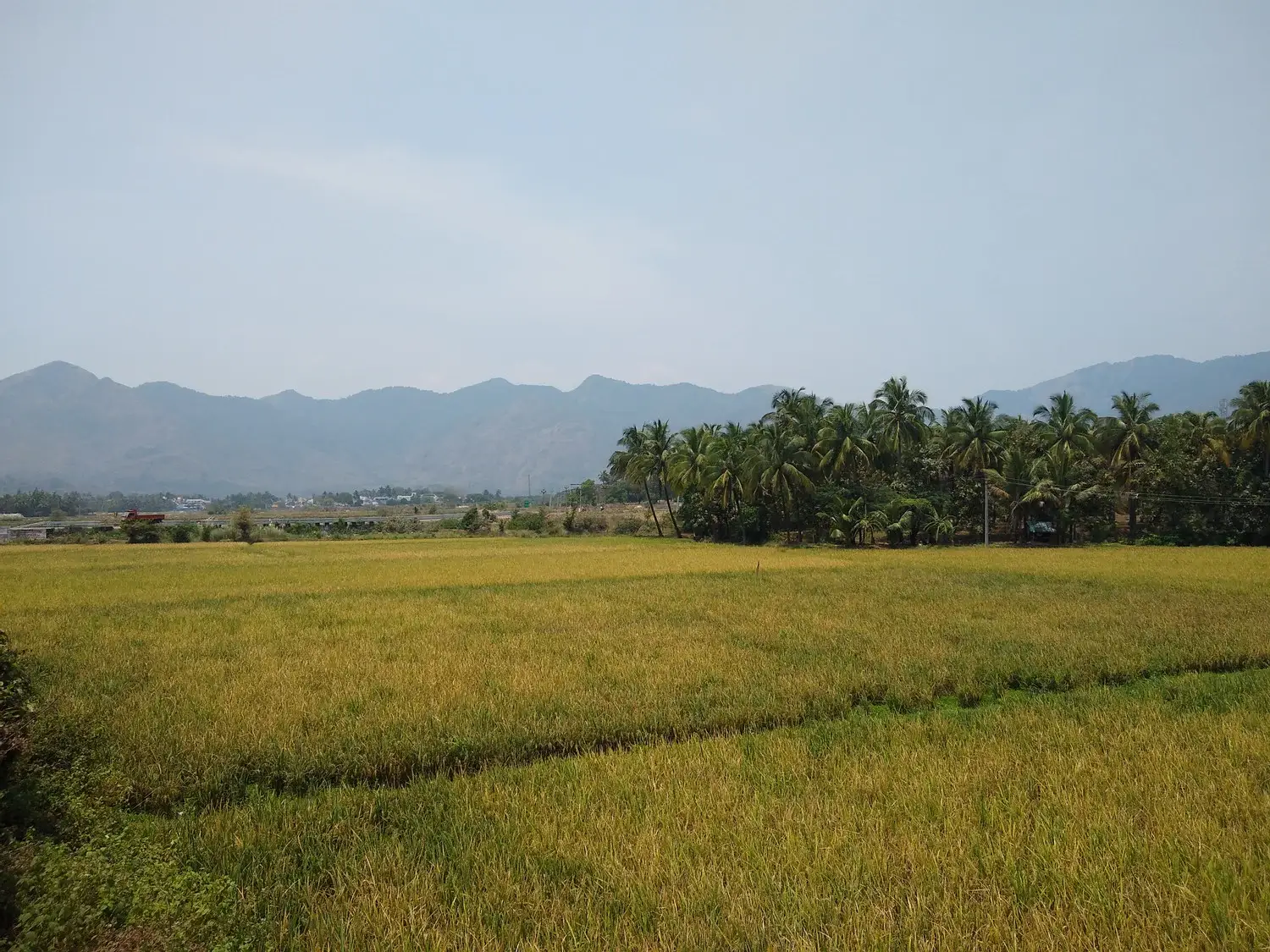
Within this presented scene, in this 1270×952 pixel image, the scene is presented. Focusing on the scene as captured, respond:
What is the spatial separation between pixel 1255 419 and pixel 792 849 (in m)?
42.4

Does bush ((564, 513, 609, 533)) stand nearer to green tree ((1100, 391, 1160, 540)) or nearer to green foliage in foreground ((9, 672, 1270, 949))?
green tree ((1100, 391, 1160, 540))

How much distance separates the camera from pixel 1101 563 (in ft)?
82.8

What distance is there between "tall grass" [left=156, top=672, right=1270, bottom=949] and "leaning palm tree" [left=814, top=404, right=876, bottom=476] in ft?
119

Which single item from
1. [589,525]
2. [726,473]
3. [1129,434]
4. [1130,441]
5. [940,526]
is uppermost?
[1129,434]

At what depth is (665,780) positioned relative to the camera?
19.4 ft

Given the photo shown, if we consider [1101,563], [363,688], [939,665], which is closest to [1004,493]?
[1101,563]

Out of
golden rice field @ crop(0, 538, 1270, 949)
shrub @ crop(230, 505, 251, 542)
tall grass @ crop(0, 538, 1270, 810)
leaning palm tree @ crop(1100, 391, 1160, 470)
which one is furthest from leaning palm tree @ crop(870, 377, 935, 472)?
shrub @ crop(230, 505, 251, 542)

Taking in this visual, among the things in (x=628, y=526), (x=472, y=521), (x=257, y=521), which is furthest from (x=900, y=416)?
(x=257, y=521)

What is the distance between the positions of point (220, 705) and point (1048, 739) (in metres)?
8.93

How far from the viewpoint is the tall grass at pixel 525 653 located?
6.88 m

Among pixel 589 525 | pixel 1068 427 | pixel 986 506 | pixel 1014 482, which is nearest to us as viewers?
pixel 986 506

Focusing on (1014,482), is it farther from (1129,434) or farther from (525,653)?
(525,653)

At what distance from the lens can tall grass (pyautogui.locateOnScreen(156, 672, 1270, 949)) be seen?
3.83 m

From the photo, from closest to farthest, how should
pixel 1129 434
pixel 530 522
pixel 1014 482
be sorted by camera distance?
pixel 1129 434, pixel 1014 482, pixel 530 522
